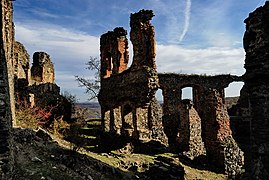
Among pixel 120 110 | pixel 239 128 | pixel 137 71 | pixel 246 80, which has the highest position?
pixel 137 71

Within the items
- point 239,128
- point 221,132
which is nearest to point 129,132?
point 221,132

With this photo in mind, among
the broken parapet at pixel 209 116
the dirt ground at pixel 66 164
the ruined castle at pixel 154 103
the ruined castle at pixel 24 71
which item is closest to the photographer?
the dirt ground at pixel 66 164

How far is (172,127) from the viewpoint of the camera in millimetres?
22125

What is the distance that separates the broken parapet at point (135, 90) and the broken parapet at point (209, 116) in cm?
317

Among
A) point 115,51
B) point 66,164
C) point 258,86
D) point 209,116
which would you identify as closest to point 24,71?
point 115,51

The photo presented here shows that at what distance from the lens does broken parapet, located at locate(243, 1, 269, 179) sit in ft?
21.1

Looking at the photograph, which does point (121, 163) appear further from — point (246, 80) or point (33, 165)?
point (246, 80)

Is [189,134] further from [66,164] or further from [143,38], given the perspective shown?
[66,164]

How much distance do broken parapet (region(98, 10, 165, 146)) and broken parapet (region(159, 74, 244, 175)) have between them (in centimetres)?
317

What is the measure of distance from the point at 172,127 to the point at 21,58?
14603 mm

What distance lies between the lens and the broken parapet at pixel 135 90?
54.9ft

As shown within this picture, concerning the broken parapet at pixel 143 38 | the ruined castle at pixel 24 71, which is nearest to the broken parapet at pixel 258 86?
the ruined castle at pixel 24 71

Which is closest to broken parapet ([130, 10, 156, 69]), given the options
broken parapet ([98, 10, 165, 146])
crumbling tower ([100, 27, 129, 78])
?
broken parapet ([98, 10, 165, 146])

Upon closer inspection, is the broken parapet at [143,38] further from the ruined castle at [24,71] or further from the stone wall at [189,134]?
the ruined castle at [24,71]
